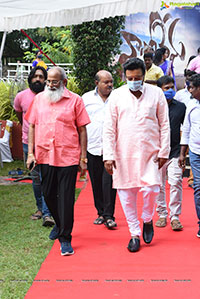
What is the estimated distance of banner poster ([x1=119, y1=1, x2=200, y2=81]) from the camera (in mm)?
17031

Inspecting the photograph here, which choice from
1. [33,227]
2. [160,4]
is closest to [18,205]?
[33,227]

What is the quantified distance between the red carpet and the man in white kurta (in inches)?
14.1

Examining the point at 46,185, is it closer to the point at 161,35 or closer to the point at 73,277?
the point at 73,277

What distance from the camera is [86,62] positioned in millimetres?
11836

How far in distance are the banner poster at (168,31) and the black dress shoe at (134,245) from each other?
12.1m

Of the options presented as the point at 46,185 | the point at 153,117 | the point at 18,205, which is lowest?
the point at 18,205

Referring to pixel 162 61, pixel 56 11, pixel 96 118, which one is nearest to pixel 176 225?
pixel 96 118

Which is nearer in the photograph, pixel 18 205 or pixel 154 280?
pixel 154 280

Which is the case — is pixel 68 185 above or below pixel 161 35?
below

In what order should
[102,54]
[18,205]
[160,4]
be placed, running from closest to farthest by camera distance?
[160,4]
[18,205]
[102,54]

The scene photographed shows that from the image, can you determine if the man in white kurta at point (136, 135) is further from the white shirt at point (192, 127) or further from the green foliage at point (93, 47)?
the green foliage at point (93, 47)

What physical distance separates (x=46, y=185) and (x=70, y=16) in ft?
12.5

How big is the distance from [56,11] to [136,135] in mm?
4010

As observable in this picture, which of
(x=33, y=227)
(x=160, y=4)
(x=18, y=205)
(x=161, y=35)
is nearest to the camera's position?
(x=160, y=4)
